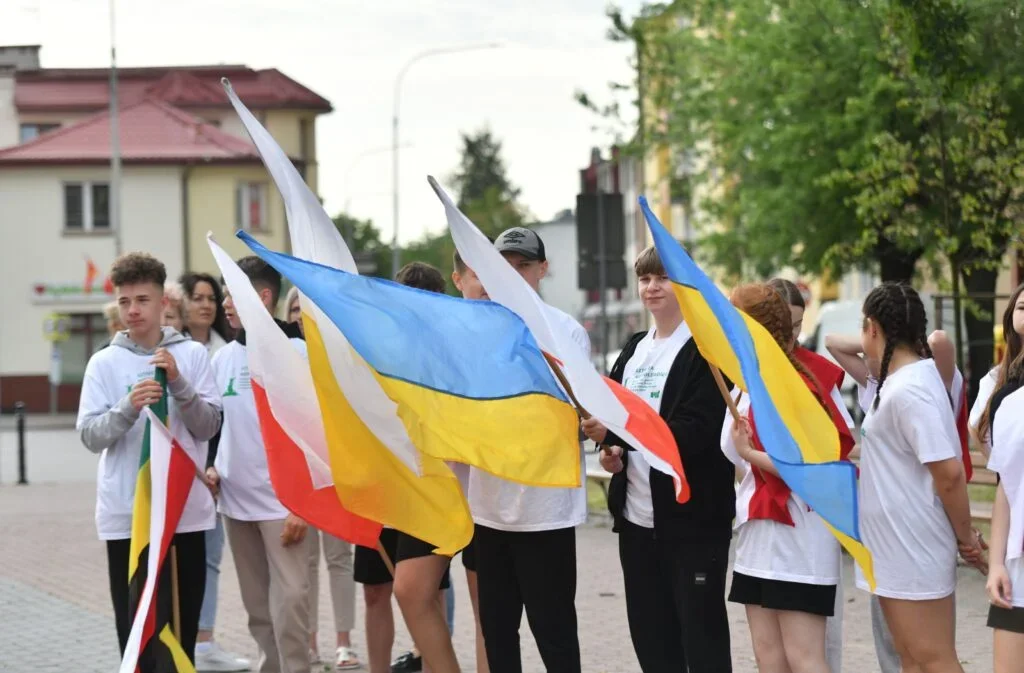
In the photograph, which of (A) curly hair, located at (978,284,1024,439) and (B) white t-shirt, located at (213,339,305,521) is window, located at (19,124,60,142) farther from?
(A) curly hair, located at (978,284,1024,439)

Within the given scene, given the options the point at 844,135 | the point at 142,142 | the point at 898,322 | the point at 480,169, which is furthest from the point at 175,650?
the point at 480,169

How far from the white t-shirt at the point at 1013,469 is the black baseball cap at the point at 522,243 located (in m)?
2.16

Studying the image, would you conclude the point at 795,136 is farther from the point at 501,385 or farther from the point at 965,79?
the point at 501,385

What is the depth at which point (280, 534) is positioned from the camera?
8.09m

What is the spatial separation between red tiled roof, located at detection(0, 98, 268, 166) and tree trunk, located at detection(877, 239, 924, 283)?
34.1m

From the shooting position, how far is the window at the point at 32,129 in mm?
65375

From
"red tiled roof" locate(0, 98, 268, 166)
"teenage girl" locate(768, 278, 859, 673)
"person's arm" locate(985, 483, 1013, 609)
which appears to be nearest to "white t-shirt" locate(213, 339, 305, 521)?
"teenage girl" locate(768, 278, 859, 673)

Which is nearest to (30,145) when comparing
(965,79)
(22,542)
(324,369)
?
(22,542)

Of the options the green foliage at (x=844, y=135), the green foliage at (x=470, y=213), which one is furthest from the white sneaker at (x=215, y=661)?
the green foliage at (x=470, y=213)

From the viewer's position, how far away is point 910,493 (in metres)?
5.98

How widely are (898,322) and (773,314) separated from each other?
51 cm

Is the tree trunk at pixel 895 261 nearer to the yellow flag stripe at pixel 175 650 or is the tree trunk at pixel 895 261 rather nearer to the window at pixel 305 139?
the yellow flag stripe at pixel 175 650

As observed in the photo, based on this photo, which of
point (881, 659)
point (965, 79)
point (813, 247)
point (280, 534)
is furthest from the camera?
point (813, 247)

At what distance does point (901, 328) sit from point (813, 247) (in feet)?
69.1
